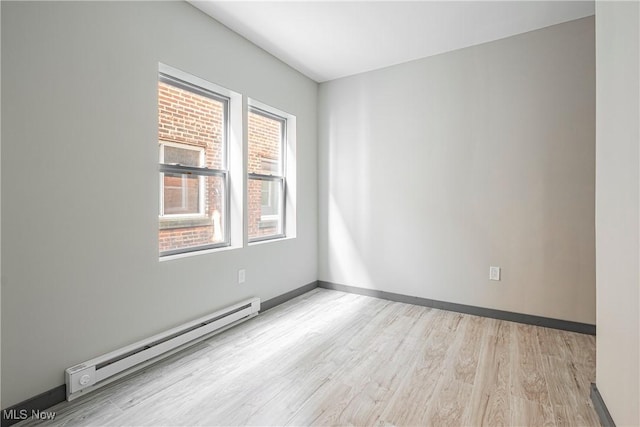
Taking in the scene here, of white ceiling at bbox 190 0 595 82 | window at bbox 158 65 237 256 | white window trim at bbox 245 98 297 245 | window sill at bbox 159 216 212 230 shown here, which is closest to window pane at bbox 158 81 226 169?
window at bbox 158 65 237 256

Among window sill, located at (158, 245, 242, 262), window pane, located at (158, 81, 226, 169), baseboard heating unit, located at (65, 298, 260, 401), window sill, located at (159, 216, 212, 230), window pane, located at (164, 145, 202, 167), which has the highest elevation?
window pane, located at (158, 81, 226, 169)

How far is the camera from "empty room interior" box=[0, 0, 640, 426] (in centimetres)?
165

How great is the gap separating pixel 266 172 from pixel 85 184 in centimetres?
189

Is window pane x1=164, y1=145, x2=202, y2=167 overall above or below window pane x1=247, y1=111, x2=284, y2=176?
below

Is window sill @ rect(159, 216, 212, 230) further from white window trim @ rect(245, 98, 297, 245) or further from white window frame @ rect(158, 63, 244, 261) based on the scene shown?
white window trim @ rect(245, 98, 297, 245)

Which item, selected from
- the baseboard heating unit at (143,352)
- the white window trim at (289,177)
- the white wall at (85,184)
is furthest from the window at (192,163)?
the white window trim at (289,177)

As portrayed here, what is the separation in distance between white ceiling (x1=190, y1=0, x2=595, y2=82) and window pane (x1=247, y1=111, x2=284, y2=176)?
2.36ft

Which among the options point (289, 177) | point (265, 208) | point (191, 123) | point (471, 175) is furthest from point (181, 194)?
point (471, 175)

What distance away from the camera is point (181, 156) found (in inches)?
104

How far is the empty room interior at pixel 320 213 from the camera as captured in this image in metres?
1.65

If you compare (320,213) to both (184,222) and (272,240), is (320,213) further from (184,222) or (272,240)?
(184,222)

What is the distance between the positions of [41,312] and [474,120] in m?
3.68

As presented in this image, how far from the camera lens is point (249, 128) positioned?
3322 millimetres
